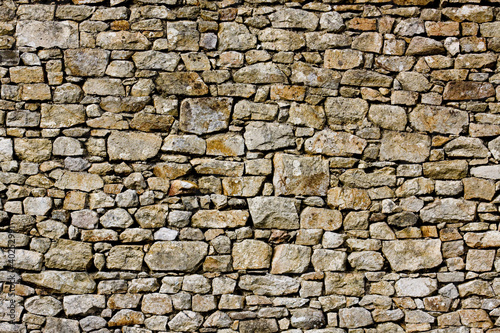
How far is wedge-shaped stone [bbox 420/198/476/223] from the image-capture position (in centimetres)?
333

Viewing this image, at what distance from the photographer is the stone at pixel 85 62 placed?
3.32m

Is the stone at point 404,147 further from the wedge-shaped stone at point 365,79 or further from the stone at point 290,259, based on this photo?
the stone at point 290,259

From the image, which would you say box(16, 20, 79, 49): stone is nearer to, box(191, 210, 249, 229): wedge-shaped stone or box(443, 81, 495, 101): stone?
box(191, 210, 249, 229): wedge-shaped stone

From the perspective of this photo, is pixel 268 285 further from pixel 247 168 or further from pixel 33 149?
pixel 33 149

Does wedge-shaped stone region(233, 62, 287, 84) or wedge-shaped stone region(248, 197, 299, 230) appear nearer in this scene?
wedge-shaped stone region(248, 197, 299, 230)

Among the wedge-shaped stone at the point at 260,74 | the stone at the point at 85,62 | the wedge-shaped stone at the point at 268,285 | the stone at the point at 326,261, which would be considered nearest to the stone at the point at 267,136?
the wedge-shaped stone at the point at 260,74

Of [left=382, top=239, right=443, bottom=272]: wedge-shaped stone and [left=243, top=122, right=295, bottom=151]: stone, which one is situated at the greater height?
[left=243, top=122, right=295, bottom=151]: stone

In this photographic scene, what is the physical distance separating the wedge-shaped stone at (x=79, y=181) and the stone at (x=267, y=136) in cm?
127

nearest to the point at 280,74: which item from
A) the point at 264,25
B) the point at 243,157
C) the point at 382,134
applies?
the point at 264,25

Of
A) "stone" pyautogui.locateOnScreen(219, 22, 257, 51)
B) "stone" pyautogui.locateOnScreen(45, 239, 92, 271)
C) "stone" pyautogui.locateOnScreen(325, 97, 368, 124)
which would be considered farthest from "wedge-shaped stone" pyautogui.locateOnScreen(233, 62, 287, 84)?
"stone" pyautogui.locateOnScreen(45, 239, 92, 271)

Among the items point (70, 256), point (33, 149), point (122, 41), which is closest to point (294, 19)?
point (122, 41)

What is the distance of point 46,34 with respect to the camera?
3.33 m

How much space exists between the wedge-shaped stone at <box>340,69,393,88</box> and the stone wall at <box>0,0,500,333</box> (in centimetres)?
2

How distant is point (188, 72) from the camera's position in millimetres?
3344
